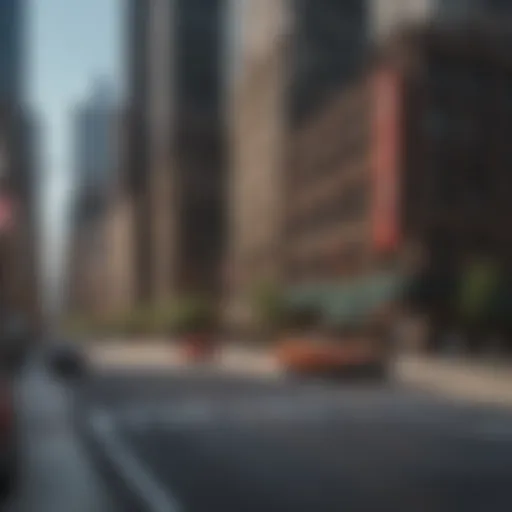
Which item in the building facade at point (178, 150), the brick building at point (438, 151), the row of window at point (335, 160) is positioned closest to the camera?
the brick building at point (438, 151)

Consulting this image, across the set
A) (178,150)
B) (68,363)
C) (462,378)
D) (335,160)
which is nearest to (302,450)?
(462,378)

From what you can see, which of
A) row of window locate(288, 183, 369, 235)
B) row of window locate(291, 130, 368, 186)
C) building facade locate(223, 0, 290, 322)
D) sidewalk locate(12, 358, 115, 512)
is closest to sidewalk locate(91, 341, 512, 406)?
sidewalk locate(12, 358, 115, 512)

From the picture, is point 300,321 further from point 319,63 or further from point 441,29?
point 319,63

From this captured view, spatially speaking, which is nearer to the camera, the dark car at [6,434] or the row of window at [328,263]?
the dark car at [6,434]

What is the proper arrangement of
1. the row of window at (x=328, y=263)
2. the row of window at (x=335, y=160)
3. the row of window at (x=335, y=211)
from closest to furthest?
1. the row of window at (x=328, y=263)
2. the row of window at (x=335, y=211)
3. the row of window at (x=335, y=160)

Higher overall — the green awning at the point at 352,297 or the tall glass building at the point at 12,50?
the tall glass building at the point at 12,50

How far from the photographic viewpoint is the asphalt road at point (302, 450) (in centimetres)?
884

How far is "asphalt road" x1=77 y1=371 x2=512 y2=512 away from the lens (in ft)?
29.0

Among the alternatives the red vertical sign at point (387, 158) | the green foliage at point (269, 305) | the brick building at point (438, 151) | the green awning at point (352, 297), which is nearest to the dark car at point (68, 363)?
the green awning at point (352, 297)

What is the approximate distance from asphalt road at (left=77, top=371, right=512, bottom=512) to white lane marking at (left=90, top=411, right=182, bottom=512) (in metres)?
0.02

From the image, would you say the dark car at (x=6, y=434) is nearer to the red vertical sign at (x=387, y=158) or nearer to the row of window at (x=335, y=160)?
the red vertical sign at (x=387, y=158)

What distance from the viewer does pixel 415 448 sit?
12609 mm

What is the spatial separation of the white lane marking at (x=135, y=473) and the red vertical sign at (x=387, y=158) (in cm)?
3896

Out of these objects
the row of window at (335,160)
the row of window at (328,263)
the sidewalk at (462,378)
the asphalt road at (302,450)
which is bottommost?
the row of window at (328,263)
